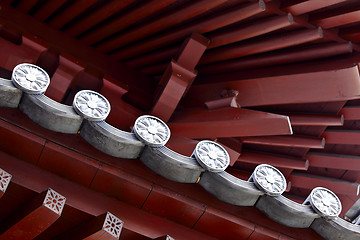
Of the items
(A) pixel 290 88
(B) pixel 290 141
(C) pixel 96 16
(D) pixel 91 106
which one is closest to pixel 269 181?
(A) pixel 290 88

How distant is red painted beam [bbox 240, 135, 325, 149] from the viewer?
612 centimetres

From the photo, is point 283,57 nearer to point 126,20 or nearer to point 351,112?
point 351,112

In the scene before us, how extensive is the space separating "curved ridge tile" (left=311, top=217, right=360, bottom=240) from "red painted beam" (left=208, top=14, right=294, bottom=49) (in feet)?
6.45

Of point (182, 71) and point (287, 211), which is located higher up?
point (182, 71)

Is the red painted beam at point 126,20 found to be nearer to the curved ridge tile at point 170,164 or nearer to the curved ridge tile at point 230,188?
the curved ridge tile at point 170,164

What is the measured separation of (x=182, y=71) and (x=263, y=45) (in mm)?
923

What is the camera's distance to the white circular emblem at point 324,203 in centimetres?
441

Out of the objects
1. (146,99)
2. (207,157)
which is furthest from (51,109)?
(146,99)

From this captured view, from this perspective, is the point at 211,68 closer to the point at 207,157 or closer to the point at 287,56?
the point at 287,56

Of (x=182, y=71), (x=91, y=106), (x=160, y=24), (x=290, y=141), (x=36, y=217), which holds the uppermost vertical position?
(x=160, y=24)

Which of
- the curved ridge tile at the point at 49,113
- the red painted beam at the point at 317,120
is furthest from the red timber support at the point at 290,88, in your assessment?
the curved ridge tile at the point at 49,113

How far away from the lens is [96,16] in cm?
602

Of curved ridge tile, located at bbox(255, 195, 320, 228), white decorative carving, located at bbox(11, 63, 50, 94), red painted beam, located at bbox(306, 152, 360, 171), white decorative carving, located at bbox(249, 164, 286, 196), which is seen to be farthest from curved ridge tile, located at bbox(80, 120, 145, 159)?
red painted beam, located at bbox(306, 152, 360, 171)

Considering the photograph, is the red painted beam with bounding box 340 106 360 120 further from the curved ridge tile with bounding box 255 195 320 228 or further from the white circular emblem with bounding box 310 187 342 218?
the curved ridge tile with bounding box 255 195 320 228
